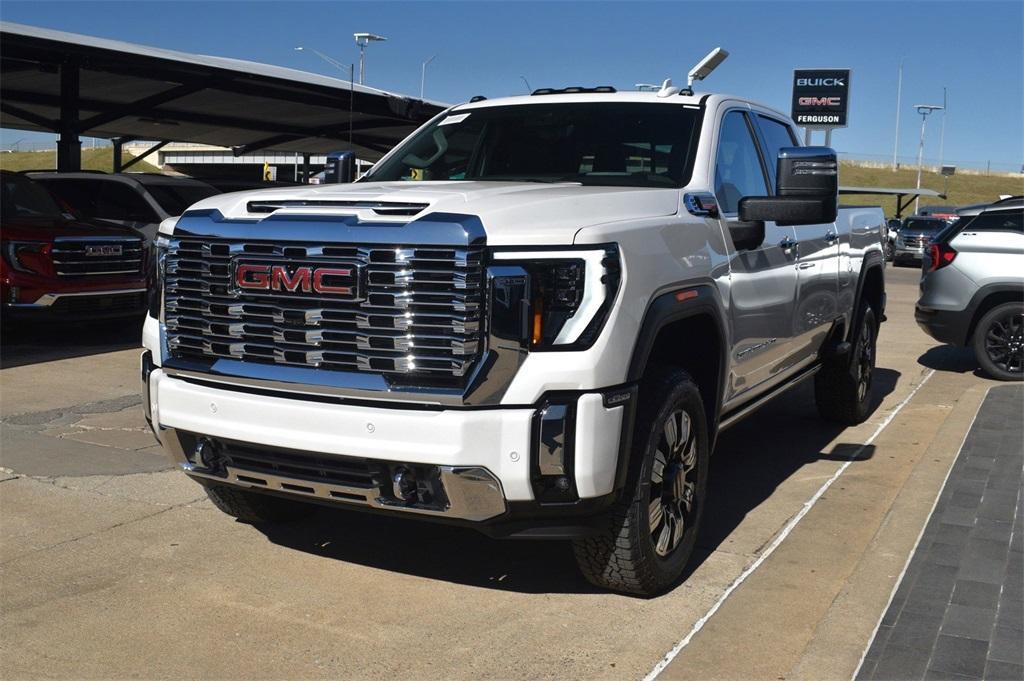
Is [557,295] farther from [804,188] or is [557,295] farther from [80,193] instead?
[80,193]

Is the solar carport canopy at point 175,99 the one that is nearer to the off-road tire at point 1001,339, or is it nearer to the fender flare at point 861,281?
the fender flare at point 861,281

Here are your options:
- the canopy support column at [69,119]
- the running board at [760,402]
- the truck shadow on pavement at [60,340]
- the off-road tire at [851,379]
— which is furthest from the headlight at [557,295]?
the canopy support column at [69,119]

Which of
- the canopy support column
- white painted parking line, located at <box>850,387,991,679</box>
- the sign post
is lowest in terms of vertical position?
white painted parking line, located at <box>850,387,991,679</box>

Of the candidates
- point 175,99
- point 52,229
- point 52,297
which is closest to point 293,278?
point 52,297

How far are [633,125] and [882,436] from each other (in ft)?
12.0

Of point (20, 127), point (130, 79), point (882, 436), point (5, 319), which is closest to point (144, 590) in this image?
point (882, 436)

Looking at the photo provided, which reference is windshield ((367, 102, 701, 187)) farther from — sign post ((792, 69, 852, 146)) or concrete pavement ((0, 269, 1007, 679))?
sign post ((792, 69, 852, 146))

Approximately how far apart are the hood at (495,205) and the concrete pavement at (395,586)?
1.46 metres

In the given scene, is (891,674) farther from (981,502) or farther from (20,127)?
(20,127)

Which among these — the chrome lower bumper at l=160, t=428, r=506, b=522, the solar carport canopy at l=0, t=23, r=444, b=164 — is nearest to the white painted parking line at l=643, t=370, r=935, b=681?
the chrome lower bumper at l=160, t=428, r=506, b=522

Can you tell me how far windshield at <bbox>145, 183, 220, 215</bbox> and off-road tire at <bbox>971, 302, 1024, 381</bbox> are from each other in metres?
9.16

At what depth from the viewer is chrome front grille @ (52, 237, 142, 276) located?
11.3 metres

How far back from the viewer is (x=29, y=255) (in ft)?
36.4

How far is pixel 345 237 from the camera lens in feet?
12.9
